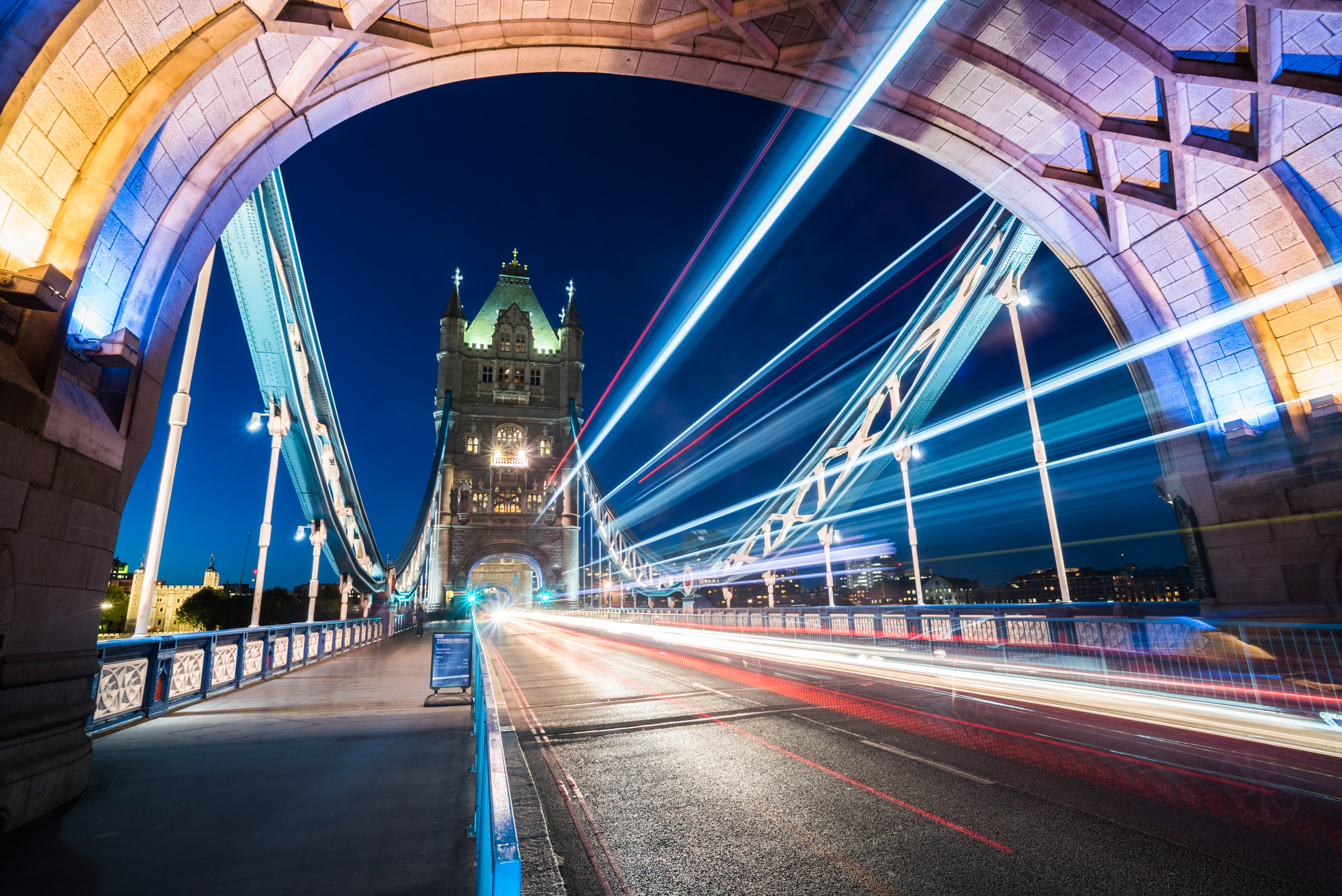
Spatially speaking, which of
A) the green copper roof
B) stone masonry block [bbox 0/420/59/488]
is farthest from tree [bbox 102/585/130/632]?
stone masonry block [bbox 0/420/59/488]

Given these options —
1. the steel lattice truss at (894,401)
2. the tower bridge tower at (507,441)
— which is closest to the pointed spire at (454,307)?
the tower bridge tower at (507,441)

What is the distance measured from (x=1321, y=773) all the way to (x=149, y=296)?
35.6 feet

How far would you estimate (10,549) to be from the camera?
4016 mm

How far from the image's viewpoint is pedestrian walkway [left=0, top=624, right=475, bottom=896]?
3260mm

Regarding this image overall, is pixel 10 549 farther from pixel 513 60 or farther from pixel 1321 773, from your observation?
pixel 1321 773

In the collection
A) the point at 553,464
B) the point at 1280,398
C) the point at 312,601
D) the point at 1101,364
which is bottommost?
the point at 312,601

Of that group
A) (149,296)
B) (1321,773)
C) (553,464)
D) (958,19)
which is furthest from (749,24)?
(553,464)

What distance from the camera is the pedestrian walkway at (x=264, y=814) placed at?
128 inches

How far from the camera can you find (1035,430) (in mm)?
15938

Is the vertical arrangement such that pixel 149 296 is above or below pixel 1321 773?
above

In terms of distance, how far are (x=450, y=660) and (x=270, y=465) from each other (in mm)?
7985

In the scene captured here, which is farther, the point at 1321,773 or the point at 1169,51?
the point at 1169,51

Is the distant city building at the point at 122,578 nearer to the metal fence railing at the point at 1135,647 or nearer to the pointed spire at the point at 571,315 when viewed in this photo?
the pointed spire at the point at 571,315

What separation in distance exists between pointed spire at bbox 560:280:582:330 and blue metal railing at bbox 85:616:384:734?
2191 inches
